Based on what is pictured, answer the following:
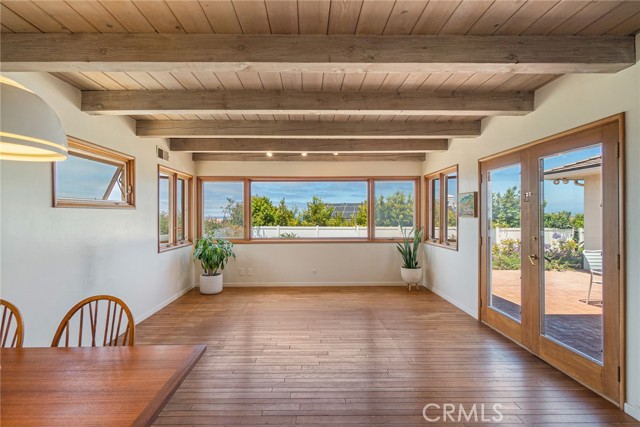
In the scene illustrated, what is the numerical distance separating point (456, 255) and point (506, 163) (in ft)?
5.52

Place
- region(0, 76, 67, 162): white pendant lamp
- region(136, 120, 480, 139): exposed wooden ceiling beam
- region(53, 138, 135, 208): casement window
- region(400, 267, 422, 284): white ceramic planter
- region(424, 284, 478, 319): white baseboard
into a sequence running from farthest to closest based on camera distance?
region(400, 267, 422, 284): white ceramic planter
region(424, 284, 478, 319): white baseboard
region(136, 120, 480, 139): exposed wooden ceiling beam
region(53, 138, 135, 208): casement window
region(0, 76, 67, 162): white pendant lamp

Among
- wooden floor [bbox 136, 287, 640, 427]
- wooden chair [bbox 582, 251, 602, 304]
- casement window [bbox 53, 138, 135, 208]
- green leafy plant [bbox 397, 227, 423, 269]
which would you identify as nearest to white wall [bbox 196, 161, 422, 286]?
green leafy plant [bbox 397, 227, 423, 269]

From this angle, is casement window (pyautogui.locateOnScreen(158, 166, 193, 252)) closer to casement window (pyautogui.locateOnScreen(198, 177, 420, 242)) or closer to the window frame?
casement window (pyautogui.locateOnScreen(198, 177, 420, 242))

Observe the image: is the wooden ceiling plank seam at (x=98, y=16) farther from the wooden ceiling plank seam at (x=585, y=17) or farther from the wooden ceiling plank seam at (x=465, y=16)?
the wooden ceiling plank seam at (x=585, y=17)

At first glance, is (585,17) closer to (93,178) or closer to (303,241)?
(93,178)

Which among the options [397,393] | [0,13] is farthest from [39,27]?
[397,393]

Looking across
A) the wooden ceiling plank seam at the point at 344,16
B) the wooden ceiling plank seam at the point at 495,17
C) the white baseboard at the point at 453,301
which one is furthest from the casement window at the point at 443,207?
the wooden ceiling plank seam at the point at 344,16

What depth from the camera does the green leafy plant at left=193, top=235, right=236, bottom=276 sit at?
5.28 m

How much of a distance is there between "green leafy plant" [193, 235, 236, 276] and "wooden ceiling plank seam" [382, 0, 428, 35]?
14.4ft

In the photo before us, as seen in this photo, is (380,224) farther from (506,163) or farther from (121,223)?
(121,223)

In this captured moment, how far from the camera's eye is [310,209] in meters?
6.05

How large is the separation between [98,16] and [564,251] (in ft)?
12.8

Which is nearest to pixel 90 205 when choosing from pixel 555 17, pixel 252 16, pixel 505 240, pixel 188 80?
pixel 188 80

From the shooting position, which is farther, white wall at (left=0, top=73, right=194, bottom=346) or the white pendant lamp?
white wall at (left=0, top=73, right=194, bottom=346)
